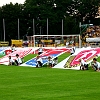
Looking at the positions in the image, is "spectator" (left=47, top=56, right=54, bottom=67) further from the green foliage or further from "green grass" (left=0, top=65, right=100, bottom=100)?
the green foliage

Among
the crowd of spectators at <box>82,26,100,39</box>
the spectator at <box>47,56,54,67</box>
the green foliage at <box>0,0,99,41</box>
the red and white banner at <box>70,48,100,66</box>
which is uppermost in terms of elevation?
the green foliage at <box>0,0,99,41</box>

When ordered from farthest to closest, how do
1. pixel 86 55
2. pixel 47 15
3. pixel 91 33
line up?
pixel 47 15 → pixel 91 33 → pixel 86 55

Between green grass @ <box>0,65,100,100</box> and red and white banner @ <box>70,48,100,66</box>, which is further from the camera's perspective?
red and white banner @ <box>70,48,100,66</box>

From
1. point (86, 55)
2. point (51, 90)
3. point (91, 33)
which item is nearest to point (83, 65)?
point (86, 55)

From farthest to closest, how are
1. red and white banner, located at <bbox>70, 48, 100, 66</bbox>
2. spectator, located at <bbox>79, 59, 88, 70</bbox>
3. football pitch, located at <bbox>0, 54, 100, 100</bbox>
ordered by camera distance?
1. red and white banner, located at <bbox>70, 48, 100, 66</bbox>
2. spectator, located at <bbox>79, 59, 88, 70</bbox>
3. football pitch, located at <bbox>0, 54, 100, 100</bbox>

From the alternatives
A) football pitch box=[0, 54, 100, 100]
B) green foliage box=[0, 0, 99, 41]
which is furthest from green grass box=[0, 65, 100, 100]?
green foliage box=[0, 0, 99, 41]

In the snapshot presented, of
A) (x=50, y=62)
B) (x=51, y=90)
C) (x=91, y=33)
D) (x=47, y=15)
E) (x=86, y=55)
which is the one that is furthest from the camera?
(x=47, y=15)

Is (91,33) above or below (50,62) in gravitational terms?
above

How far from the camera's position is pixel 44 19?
293 ft

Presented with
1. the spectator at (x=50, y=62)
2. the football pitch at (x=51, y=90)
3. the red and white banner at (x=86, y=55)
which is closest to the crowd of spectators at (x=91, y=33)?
the spectator at (x=50, y=62)

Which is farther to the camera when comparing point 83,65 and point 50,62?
point 50,62

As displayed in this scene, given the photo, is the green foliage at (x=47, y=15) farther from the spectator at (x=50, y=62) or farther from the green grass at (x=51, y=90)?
the green grass at (x=51, y=90)

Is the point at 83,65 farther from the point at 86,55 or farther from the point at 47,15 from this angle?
the point at 47,15

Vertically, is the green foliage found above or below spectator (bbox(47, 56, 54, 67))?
above
